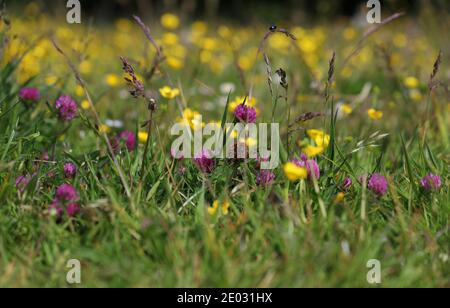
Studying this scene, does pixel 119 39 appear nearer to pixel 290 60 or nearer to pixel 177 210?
pixel 290 60

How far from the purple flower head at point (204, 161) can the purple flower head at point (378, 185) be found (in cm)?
45

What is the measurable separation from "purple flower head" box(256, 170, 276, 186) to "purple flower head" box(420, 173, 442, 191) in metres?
0.41

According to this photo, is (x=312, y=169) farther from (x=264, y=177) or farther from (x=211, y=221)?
(x=211, y=221)

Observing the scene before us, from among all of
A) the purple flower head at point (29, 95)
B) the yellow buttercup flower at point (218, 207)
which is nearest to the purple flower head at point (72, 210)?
the yellow buttercup flower at point (218, 207)

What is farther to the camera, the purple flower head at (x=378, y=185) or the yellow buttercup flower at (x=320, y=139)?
the yellow buttercup flower at (x=320, y=139)

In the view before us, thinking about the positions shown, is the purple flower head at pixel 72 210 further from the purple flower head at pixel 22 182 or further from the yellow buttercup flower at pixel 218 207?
the yellow buttercup flower at pixel 218 207

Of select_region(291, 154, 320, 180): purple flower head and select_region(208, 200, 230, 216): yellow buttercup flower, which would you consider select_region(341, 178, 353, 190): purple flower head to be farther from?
select_region(208, 200, 230, 216): yellow buttercup flower

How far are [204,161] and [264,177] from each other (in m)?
0.18

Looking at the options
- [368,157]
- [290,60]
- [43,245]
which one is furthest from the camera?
[290,60]

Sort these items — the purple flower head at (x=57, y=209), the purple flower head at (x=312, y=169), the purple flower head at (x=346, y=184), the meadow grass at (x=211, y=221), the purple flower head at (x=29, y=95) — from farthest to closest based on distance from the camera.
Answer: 1. the purple flower head at (x=29, y=95)
2. the purple flower head at (x=346, y=184)
3. the purple flower head at (x=312, y=169)
4. the purple flower head at (x=57, y=209)
5. the meadow grass at (x=211, y=221)

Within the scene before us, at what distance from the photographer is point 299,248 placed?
56.9 inches

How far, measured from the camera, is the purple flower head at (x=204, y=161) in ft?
6.05
